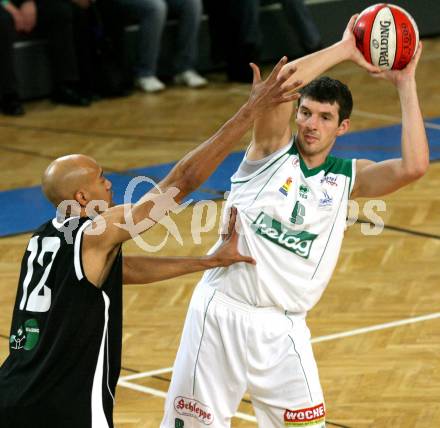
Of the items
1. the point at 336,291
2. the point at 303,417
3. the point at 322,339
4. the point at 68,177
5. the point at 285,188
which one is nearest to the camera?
the point at 68,177

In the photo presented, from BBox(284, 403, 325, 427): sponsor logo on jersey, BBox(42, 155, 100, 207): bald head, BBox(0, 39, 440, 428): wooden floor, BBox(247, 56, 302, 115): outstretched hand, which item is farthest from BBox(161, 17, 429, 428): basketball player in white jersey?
BBox(0, 39, 440, 428): wooden floor

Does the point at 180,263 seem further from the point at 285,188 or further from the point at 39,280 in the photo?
the point at 39,280

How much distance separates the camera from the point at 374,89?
13.8m

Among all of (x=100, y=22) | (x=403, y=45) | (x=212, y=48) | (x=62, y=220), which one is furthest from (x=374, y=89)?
(x=62, y=220)

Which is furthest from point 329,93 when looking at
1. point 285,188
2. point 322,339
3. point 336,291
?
point 336,291

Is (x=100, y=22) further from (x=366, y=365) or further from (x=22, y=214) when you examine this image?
(x=366, y=365)

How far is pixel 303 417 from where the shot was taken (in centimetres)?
480

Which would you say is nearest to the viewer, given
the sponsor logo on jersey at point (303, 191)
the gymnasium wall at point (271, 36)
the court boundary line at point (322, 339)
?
the sponsor logo on jersey at point (303, 191)

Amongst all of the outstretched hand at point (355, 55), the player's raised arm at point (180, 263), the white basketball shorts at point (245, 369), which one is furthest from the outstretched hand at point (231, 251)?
the outstretched hand at point (355, 55)

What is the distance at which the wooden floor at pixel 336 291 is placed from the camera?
6.13 metres

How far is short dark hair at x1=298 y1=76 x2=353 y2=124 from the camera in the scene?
5020 millimetres

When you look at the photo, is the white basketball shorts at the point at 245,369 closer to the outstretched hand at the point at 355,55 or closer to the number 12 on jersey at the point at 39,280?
the number 12 on jersey at the point at 39,280

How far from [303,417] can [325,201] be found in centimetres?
88

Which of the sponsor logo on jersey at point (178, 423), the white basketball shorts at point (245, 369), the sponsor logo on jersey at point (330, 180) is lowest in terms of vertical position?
the sponsor logo on jersey at point (178, 423)
